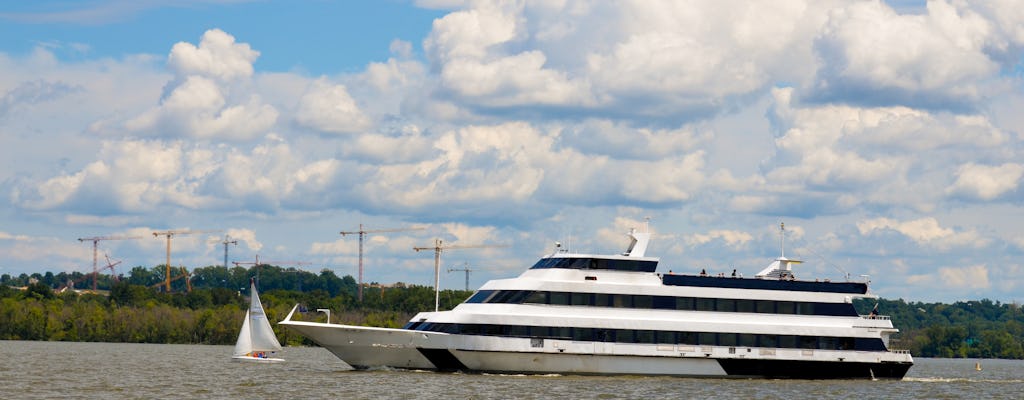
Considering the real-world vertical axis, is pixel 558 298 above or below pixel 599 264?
below

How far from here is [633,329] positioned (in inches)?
2472

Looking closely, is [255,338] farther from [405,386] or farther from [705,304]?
[705,304]

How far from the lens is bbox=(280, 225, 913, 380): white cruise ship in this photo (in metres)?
61.8

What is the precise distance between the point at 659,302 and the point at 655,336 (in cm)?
161

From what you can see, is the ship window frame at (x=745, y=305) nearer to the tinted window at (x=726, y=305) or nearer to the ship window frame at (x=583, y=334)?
the tinted window at (x=726, y=305)

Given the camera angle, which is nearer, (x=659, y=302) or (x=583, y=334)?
(x=583, y=334)

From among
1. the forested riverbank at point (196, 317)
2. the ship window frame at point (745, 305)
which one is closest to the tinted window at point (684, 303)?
the ship window frame at point (745, 305)

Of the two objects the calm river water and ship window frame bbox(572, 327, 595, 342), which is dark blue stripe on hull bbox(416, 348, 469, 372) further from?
ship window frame bbox(572, 327, 595, 342)

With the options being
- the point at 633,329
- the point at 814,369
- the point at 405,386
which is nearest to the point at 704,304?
the point at 633,329

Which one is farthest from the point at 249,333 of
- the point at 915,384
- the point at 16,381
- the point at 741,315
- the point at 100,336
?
the point at 100,336

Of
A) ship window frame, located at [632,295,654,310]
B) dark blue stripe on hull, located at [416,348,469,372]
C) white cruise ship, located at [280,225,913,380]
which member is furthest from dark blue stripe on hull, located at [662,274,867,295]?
dark blue stripe on hull, located at [416,348,469,372]

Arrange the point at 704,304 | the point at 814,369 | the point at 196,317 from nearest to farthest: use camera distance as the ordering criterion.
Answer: the point at 704,304 < the point at 814,369 < the point at 196,317

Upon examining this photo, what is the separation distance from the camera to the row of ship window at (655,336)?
203 ft

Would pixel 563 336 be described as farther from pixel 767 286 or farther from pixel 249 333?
pixel 249 333
